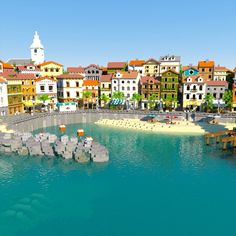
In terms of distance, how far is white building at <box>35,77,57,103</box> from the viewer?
94625mm

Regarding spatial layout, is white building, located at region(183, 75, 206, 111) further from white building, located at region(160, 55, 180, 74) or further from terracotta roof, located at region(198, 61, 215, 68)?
white building, located at region(160, 55, 180, 74)

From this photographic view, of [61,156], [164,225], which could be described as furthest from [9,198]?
[164,225]

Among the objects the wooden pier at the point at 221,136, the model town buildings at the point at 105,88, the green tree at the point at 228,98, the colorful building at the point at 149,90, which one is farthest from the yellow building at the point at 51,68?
the wooden pier at the point at 221,136

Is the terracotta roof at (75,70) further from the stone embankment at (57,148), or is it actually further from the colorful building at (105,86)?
the stone embankment at (57,148)

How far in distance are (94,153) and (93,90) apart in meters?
58.5

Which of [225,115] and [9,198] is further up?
[225,115]

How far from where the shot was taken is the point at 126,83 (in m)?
101

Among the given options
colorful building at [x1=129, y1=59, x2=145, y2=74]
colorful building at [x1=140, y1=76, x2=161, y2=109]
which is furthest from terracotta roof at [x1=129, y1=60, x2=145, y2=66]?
colorful building at [x1=140, y1=76, x2=161, y2=109]

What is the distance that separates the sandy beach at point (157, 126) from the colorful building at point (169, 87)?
16.8 m

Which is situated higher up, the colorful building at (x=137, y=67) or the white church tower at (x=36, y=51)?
the white church tower at (x=36, y=51)

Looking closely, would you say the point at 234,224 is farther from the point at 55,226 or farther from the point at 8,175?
the point at 8,175

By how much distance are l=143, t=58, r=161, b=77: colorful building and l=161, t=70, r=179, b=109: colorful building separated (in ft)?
82.6

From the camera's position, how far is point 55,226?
27.5 metres

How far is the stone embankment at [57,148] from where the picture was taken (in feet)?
153
